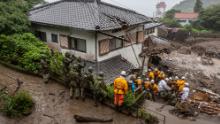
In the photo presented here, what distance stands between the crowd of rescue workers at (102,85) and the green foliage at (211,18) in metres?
33.8

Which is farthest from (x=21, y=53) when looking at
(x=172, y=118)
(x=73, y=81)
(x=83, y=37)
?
(x=172, y=118)

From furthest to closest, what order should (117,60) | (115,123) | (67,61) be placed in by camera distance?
(117,60)
(67,61)
(115,123)

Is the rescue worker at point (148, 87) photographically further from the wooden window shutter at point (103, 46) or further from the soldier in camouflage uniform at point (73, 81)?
the soldier in camouflage uniform at point (73, 81)

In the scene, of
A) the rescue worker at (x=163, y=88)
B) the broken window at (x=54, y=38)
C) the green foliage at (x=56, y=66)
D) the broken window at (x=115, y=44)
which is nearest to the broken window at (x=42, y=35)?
the broken window at (x=54, y=38)

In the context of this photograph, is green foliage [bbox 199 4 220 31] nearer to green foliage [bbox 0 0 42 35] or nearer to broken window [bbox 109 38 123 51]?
broken window [bbox 109 38 123 51]

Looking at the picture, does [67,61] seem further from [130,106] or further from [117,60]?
[117,60]

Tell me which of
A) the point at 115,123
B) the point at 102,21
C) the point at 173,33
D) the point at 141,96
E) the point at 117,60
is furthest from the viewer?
the point at 173,33

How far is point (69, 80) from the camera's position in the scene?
13.0 metres

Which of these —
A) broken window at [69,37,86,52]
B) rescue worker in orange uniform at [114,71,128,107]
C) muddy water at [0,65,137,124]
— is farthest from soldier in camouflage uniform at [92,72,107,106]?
broken window at [69,37,86,52]

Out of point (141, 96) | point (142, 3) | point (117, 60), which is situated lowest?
point (141, 96)

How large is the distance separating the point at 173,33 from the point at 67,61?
118 ft

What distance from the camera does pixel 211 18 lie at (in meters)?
45.8

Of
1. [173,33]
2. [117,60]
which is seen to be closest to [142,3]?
[173,33]

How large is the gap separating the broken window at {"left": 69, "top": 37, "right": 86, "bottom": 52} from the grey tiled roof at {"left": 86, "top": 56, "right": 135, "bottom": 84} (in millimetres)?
1262
